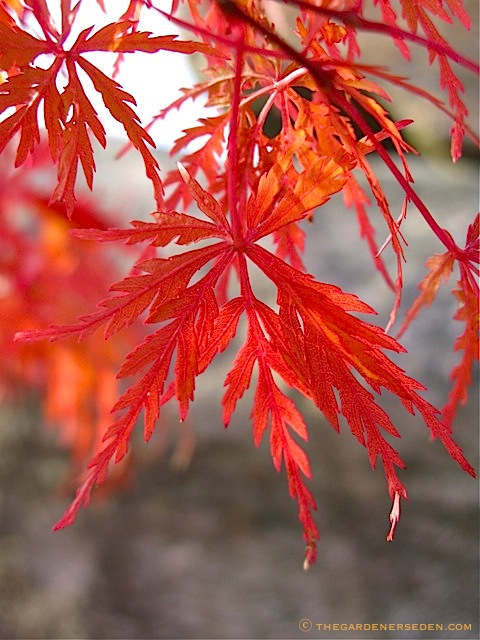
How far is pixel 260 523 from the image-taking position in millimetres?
1645

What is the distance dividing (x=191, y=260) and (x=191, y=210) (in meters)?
1.57

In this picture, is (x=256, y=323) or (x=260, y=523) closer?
(x=256, y=323)

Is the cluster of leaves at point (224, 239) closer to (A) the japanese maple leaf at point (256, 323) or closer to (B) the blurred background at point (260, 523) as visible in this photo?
(A) the japanese maple leaf at point (256, 323)

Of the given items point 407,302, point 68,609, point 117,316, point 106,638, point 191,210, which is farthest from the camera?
point 191,210

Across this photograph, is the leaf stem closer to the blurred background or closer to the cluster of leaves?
the cluster of leaves

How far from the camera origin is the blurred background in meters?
1.41

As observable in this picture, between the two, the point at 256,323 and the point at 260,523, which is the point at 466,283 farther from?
→ the point at 260,523

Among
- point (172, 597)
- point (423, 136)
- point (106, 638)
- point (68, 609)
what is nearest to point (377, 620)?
point (172, 597)

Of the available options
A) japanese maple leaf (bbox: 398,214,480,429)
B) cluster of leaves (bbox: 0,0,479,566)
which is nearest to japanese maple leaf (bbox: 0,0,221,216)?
cluster of leaves (bbox: 0,0,479,566)

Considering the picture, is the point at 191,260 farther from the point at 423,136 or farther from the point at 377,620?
the point at 423,136

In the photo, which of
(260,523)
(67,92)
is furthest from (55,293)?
(67,92)

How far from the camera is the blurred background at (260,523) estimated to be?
4.62ft

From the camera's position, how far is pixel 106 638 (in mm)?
1439

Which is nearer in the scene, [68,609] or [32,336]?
[32,336]
